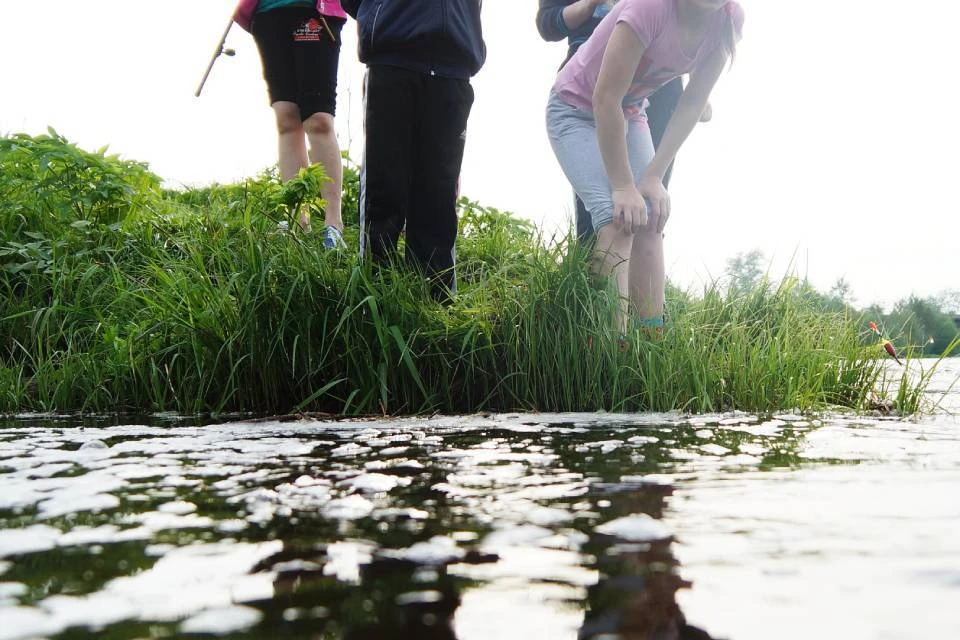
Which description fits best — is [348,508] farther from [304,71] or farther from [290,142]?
[290,142]

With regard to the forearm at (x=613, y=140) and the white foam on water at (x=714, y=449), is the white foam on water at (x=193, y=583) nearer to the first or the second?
the white foam on water at (x=714, y=449)

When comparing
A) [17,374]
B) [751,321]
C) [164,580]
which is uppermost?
[751,321]

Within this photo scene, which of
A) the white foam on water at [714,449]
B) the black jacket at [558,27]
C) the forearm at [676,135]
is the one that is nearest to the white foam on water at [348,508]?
the white foam on water at [714,449]

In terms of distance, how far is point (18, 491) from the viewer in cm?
144

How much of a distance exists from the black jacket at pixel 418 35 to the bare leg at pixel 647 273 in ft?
3.15

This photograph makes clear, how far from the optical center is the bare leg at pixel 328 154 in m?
4.58

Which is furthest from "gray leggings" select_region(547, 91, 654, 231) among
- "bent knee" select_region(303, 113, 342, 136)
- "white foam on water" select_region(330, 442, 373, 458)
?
"bent knee" select_region(303, 113, 342, 136)

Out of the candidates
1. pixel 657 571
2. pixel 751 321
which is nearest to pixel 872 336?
pixel 751 321

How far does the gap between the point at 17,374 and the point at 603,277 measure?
2599mm

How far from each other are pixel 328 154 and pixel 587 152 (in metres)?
2.02

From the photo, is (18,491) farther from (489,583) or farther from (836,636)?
(836,636)

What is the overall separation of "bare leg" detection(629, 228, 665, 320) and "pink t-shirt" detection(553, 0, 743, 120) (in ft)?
1.65

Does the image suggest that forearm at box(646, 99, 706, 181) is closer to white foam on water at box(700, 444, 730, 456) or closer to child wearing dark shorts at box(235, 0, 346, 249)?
white foam on water at box(700, 444, 730, 456)

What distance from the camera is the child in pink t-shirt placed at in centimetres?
286
